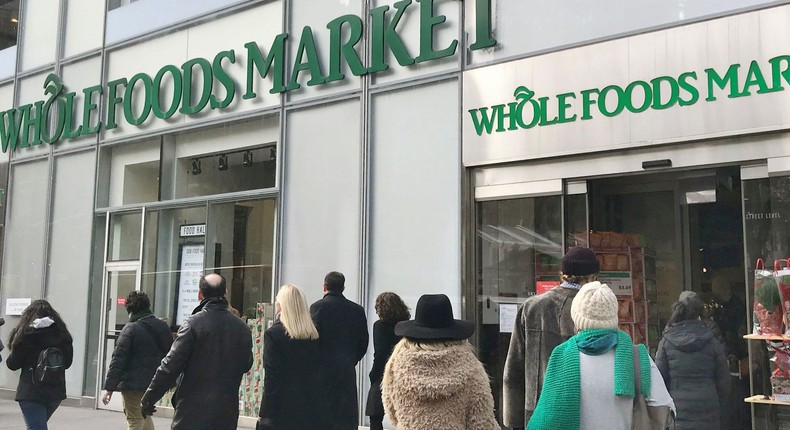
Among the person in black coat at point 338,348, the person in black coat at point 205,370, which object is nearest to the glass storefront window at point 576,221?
the person in black coat at point 338,348

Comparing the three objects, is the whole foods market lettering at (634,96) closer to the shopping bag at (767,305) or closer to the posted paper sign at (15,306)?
the shopping bag at (767,305)

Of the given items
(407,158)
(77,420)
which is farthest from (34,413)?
(407,158)

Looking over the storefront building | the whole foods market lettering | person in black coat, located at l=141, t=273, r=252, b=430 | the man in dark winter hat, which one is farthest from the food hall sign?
person in black coat, located at l=141, t=273, r=252, b=430

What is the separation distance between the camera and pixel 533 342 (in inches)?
207

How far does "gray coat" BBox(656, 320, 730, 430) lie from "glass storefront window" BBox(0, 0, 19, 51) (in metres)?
13.4

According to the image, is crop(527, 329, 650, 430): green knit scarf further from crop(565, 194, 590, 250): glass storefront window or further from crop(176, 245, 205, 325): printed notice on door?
crop(176, 245, 205, 325): printed notice on door

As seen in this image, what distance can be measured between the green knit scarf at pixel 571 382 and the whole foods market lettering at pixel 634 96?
4269 millimetres

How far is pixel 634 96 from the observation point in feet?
25.7

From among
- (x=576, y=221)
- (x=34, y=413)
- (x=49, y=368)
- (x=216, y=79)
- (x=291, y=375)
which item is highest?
(x=216, y=79)

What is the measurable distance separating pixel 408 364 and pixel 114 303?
10.1 m

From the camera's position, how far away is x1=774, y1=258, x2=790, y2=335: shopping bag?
6.64 metres

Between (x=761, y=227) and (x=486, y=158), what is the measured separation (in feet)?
9.32

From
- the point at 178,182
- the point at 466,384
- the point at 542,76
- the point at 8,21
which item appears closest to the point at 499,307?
the point at 542,76

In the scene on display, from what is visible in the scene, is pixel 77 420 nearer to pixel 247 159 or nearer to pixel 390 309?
pixel 247 159
